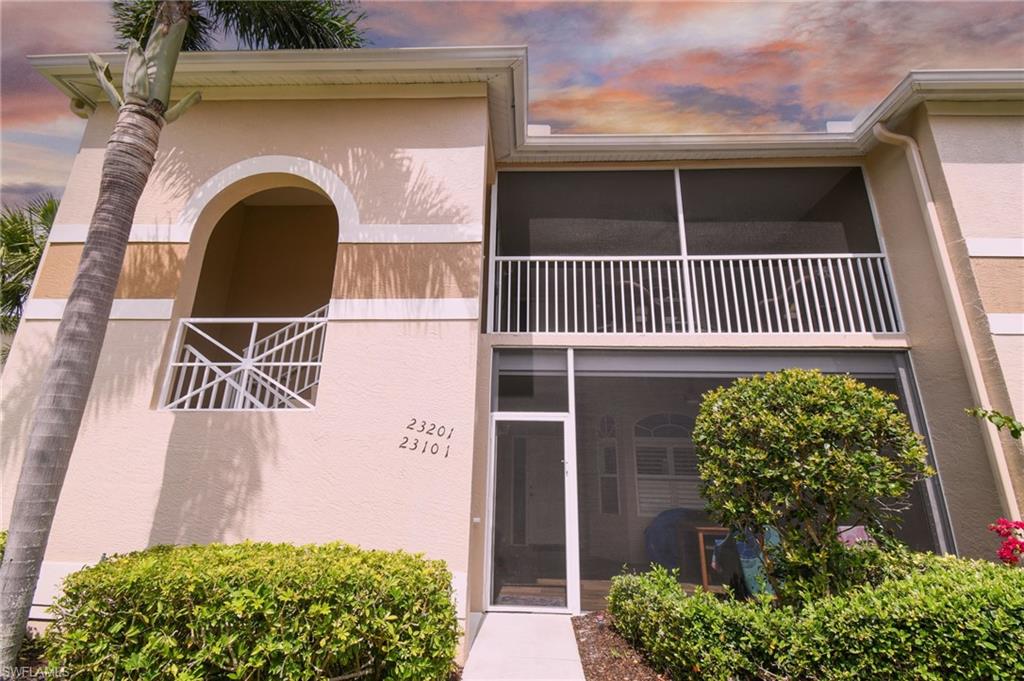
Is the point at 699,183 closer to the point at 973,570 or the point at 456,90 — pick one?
the point at 456,90

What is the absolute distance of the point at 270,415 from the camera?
485 centimetres

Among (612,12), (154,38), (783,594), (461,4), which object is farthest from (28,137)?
(783,594)

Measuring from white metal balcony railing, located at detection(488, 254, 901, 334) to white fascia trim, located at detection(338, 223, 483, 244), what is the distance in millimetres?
1485

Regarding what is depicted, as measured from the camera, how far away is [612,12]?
8906mm

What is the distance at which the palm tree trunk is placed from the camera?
3408 millimetres

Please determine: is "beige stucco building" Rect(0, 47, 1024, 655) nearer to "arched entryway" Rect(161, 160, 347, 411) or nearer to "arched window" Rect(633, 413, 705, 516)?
"arched window" Rect(633, 413, 705, 516)

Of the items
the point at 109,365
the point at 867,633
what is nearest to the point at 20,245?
the point at 109,365

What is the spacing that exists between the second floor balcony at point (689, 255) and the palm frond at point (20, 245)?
7.96 metres

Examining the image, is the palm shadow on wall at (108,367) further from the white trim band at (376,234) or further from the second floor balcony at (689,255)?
the second floor balcony at (689,255)

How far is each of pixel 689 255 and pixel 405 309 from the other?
435 cm

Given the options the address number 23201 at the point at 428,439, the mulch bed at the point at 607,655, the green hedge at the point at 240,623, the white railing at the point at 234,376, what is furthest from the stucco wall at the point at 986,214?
the white railing at the point at 234,376

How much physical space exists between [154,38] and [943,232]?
9.20m

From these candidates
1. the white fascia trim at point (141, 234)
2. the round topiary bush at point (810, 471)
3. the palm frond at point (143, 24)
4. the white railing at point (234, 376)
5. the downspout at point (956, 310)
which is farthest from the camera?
the palm frond at point (143, 24)

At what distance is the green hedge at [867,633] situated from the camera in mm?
2939
